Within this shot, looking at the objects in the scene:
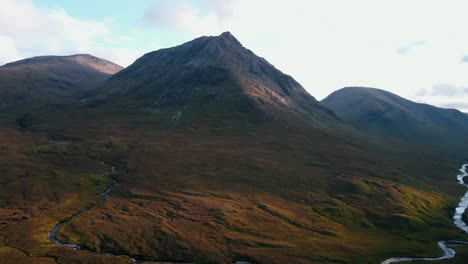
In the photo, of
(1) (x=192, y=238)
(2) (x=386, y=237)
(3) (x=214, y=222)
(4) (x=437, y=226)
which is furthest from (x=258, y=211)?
(4) (x=437, y=226)

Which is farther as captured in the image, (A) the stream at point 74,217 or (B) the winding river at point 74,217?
(B) the winding river at point 74,217

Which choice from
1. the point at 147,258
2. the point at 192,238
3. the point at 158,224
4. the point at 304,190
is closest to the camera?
the point at 147,258

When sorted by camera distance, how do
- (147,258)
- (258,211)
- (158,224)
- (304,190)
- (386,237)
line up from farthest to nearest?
(304,190) → (258,211) → (386,237) → (158,224) → (147,258)

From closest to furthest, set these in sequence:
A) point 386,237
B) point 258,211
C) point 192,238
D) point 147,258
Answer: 1. point 147,258
2. point 192,238
3. point 386,237
4. point 258,211

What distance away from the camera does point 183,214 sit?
152 metres

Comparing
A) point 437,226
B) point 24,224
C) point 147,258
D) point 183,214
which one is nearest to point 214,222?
point 183,214

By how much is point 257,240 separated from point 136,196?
62.5 meters

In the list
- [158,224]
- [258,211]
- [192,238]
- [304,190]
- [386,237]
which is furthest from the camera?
[304,190]

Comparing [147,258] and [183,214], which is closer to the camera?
[147,258]

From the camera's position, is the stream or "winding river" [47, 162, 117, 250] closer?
the stream

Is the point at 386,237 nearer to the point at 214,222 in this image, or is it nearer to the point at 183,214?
the point at 214,222

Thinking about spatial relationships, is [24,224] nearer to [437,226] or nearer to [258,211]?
[258,211]

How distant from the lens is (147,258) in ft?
375

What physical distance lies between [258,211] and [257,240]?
28489 millimetres
